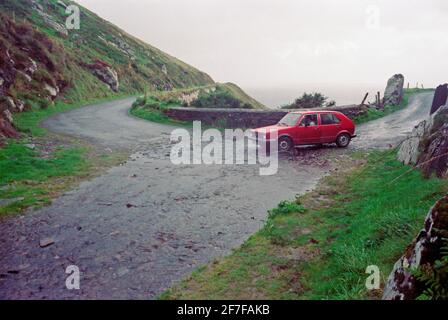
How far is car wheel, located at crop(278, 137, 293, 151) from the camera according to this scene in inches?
532

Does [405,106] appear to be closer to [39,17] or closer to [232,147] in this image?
[232,147]

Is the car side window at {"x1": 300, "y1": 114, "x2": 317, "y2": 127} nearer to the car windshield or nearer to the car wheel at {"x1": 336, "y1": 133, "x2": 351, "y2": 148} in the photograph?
the car windshield

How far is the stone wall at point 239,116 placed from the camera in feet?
62.6

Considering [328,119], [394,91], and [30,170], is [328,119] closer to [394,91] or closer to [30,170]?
[30,170]

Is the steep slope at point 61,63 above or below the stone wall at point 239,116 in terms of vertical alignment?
above

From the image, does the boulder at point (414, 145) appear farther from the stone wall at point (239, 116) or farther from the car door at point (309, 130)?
the stone wall at point (239, 116)

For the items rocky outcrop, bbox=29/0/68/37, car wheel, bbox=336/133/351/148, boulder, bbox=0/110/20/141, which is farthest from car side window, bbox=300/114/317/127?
rocky outcrop, bbox=29/0/68/37

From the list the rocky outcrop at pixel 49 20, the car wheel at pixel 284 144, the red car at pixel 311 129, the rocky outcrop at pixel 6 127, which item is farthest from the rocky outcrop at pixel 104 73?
the car wheel at pixel 284 144

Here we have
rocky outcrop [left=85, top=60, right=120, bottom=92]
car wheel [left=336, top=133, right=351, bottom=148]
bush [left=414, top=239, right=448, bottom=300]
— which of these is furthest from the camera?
rocky outcrop [left=85, top=60, right=120, bottom=92]

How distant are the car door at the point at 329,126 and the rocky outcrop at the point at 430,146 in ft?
14.2

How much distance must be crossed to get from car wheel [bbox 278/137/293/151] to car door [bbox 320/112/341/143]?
5.08 ft

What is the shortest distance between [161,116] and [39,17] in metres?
37.3

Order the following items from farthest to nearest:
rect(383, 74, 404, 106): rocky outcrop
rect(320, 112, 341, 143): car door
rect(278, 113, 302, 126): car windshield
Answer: rect(383, 74, 404, 106): rocky outcrop < rect(320, 112, 341, 143): car door < rect(278, 113, 302, 126): car windshield

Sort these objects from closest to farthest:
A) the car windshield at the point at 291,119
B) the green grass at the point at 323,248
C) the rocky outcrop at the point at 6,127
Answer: the green grass at the point at 323,248 → the rocky outcrop at the point at 6,127 → the car windshield at the point at 291,119
